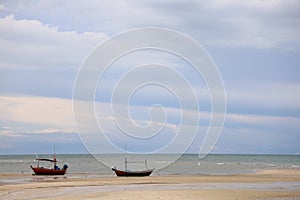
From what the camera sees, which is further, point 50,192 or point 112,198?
point 50,192

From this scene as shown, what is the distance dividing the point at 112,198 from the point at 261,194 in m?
9.73

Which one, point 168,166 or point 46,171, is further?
point 168,166

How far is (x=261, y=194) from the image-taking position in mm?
31781

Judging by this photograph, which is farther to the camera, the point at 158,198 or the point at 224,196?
the point at 224,196

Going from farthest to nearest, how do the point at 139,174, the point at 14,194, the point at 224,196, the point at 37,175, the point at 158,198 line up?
the point at 37,175, the point at 139,174, the point at 14,194, the point at 224,196, the point at 158,198

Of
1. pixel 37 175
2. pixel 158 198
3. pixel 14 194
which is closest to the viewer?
pixel 158 198

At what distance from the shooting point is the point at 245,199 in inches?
A: 1138

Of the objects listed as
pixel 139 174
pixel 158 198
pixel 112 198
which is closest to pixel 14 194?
pixel 112 198

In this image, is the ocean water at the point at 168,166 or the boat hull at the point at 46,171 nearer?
the boat hull at the point at 46,171

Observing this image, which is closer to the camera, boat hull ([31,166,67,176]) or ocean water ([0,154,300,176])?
boat hull ([31,166,67,176])

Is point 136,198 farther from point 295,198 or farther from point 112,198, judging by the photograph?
point 295,198

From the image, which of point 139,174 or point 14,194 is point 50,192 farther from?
point 139,174

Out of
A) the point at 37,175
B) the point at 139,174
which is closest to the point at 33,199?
the point at 139,174

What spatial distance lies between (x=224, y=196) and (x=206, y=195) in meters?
1.17
